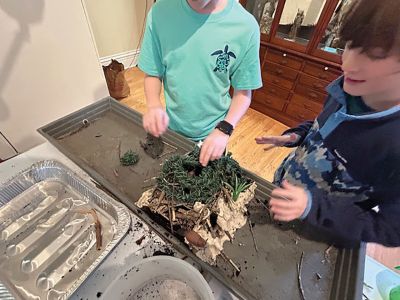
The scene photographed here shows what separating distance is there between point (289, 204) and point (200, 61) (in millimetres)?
477

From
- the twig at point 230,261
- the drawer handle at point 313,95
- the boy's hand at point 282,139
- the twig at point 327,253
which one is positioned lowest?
the drawer handle at point 313,95

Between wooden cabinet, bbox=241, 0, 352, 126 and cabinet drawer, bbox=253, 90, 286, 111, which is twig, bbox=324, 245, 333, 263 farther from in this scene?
cabinet drawer, bbox=253, 90, 286, 111

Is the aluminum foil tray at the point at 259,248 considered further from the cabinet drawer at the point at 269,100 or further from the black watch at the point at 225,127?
the cabinet drawer at the point at 269,100

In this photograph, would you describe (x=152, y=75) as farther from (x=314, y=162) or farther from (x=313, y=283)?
(x=313, y=283)

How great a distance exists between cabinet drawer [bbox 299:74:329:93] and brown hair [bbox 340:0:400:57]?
151cm

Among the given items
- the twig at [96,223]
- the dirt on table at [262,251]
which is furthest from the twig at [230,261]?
the twig at [96,223]

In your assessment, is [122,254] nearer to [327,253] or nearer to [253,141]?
[327,253]

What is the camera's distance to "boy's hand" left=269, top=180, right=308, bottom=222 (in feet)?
1.48

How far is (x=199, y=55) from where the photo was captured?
681 mm

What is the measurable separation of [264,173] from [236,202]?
1.16 m

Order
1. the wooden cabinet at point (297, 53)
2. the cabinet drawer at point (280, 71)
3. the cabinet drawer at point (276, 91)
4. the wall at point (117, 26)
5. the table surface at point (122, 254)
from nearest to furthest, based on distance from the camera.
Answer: the table surface at point (122, 254), the wooden cabinet at point (297, 53), the cabinet drawer at point (280, 71), the cabinet drawer at point (276, 91), the wall at point (117, 26)

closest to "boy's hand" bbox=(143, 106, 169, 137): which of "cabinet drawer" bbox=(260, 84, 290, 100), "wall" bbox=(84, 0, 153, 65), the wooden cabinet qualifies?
the wooden cabinet

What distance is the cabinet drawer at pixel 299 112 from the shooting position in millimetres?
1858

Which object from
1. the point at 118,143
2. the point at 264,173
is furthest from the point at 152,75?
the point at 264,173
